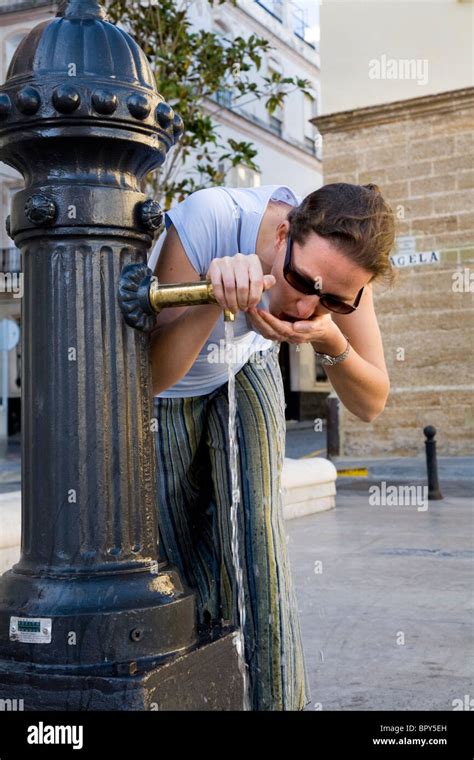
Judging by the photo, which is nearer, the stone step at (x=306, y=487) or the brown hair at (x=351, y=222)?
the brown hair at (x=351, y=222)

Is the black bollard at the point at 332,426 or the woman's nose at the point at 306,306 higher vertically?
the woman's nose at the point at 306,306

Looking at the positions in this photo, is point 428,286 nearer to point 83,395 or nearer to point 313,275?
point 313,275

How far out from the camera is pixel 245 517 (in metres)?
2.05

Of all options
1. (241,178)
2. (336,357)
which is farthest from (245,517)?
(241,178)

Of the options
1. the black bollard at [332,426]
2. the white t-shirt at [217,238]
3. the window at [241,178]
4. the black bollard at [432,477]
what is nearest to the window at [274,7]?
the window at [241,178]

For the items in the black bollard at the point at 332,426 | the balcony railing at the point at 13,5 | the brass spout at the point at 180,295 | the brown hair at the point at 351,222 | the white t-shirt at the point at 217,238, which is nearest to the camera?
the brass spout at the point at 180,295

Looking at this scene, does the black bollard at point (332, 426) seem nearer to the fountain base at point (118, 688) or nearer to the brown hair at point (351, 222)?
the brown hair at point (351, 222)

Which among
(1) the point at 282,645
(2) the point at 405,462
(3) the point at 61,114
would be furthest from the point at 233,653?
(2) the point at 405,462

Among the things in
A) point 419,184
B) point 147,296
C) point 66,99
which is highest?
point 419,184

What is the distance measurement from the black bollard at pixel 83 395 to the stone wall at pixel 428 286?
10220 millimetres

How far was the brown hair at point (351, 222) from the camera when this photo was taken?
177 cm

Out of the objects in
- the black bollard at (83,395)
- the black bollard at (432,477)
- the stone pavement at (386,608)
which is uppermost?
the black bollard at (83,395)

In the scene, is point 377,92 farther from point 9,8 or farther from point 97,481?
point 9,8

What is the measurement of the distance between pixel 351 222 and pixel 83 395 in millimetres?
627
